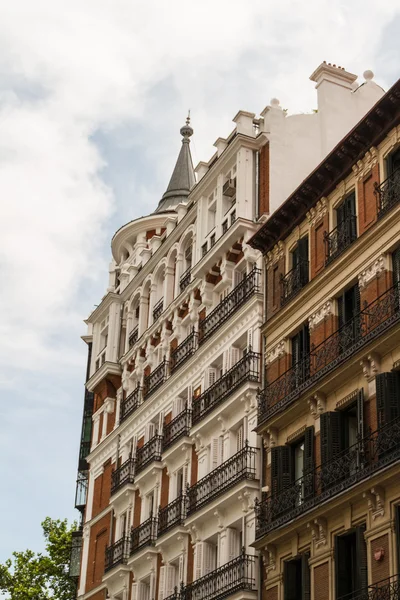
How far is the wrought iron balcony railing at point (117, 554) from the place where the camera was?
142ft

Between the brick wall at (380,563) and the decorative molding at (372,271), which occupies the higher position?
the decorative molding at (372,271)

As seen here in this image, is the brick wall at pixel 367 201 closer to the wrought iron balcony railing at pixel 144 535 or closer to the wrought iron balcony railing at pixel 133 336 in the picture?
the wrought iron balcony railing at pixel 144 535

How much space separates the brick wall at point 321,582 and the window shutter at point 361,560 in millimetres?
A: 1274

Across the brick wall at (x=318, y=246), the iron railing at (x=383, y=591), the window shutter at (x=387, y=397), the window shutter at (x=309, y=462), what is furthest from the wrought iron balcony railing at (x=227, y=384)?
the iron railing at (x=383, y=591)

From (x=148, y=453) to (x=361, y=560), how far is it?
17.6 metres

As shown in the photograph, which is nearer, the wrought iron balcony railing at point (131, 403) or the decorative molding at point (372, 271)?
the decorative molding at point (372, 271)

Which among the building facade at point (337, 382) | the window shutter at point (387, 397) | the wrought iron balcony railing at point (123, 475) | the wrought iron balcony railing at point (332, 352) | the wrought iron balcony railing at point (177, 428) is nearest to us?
the building facade at point (337, 382)

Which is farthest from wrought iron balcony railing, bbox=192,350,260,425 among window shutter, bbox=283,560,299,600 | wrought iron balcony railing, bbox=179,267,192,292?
window shutter, bbox=283,560,299,600

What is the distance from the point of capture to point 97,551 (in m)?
48.1

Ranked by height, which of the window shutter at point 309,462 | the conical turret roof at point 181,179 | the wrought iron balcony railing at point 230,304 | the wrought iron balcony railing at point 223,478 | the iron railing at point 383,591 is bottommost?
the iron railing at point 383,591

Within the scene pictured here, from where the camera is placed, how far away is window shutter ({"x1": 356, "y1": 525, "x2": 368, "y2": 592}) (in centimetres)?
2708

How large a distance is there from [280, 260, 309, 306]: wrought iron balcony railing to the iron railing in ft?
35.9

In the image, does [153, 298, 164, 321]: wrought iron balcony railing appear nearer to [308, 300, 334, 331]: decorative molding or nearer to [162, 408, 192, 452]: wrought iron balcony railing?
[162, 408, 192, 452]: wrought iron balcony railing

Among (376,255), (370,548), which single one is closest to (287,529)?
(370,548)
